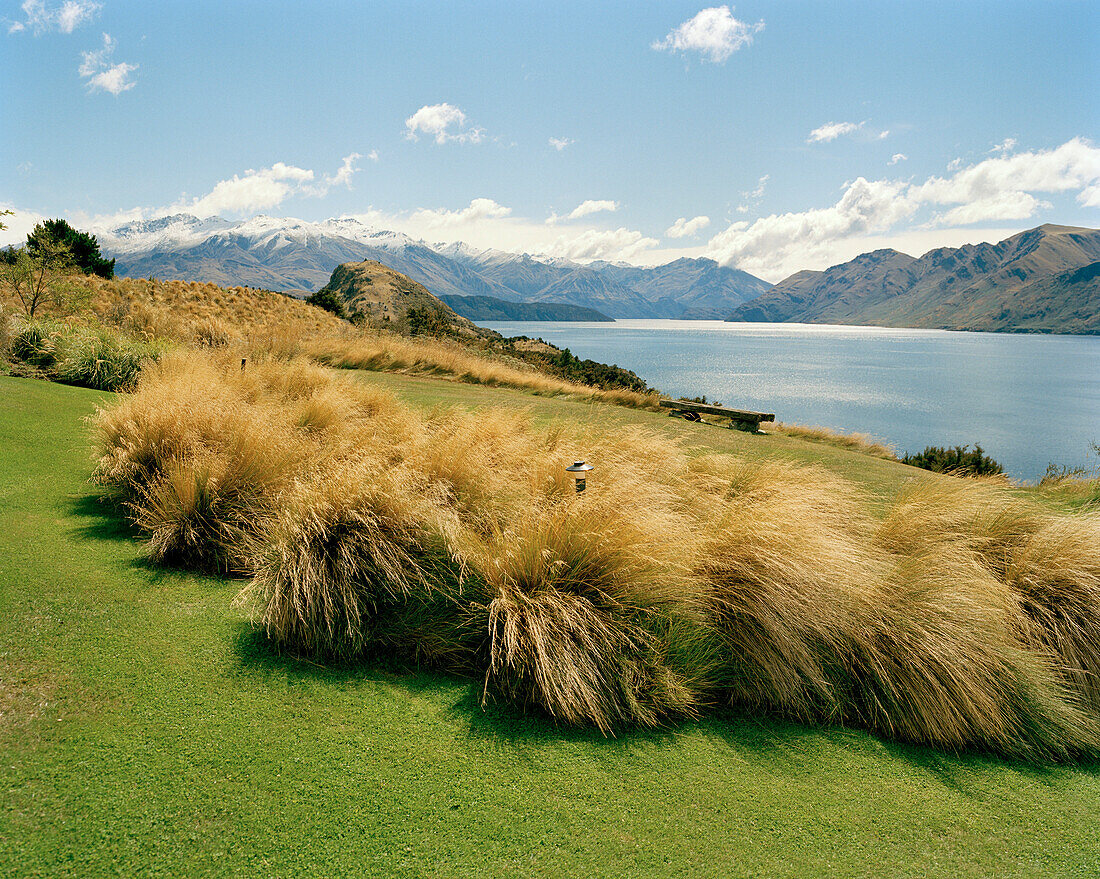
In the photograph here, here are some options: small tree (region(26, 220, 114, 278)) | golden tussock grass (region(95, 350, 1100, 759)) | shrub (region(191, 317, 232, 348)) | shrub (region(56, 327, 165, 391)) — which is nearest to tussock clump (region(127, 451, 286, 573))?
golden tussock grass (region(95, 350, 1100, 759))

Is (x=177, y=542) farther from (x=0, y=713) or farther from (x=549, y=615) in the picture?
(x=549, y=615)

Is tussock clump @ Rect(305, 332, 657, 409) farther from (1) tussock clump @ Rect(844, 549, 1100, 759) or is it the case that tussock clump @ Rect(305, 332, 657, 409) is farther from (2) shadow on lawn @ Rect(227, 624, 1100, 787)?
(2) shadow on lawn @ Rect(227, 624, 1100, 787)

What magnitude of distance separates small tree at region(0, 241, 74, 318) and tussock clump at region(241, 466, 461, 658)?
14.0 meters

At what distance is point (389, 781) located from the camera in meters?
2.27

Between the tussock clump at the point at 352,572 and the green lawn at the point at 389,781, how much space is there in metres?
0.20

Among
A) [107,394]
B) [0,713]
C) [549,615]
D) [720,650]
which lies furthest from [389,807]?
[107,394]

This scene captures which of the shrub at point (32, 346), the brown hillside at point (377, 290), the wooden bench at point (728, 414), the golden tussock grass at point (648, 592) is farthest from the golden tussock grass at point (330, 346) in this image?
the brown hillside at point (377, 290)

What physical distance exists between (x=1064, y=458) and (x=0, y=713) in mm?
31047

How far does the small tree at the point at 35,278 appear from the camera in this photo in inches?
496

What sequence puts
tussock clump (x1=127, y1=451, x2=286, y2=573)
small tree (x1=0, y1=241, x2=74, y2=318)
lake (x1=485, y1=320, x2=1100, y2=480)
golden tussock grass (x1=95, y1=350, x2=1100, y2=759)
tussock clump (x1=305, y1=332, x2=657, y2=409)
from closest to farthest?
1. golden tussock grass (x1=95, y1=350, x2=1100, y2=759)
2. tussock clump (x1=127, y1=451, x2=286, y2=573)
3. small tree (x1=0, y1=241, x2=74, y2=318)
4. tussock clump (x1=305, y1=332, x2=657, y2=409)
5. lake (x1=485, y1=320, x2=1100, y2=480)

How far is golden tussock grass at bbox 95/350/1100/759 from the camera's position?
306cm

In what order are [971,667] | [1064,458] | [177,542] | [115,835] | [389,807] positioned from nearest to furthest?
[115,835], [389,807], [971,667], [177,542], [1064,458]

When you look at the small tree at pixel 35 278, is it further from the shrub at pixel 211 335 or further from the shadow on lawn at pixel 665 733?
the shadow on lawn at pixel 665 733

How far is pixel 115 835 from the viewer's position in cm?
188
